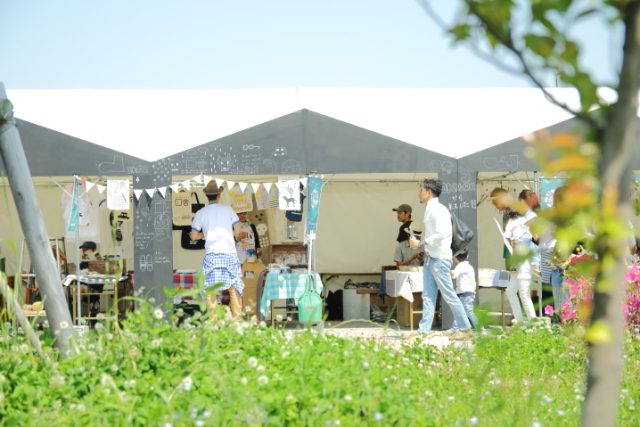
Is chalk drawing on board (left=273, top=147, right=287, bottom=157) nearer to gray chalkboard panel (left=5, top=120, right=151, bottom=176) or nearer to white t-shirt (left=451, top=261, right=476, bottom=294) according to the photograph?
gray chalkboard panel (left=5, top=120, right=151, bottom=176)

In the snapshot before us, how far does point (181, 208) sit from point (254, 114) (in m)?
2.60

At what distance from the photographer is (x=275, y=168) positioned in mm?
7469

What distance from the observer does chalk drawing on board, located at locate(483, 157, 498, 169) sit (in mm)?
7613

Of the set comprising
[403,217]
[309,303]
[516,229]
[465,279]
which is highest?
[403,217]

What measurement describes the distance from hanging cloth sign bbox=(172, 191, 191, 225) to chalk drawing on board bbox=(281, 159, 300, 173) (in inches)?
110

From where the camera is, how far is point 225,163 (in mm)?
7418

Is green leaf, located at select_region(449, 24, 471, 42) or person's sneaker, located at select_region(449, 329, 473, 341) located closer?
green leaf, located at select_region(449, 24, 471, 42)

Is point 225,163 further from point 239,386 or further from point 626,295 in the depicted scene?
point 239,386

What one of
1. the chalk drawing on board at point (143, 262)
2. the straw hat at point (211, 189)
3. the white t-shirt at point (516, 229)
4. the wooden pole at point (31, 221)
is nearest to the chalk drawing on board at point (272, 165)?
the straw hat at point (211, 189)

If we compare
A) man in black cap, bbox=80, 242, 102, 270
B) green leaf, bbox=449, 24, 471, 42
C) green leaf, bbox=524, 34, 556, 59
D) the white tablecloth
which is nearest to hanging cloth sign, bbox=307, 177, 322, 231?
the white tablecloth

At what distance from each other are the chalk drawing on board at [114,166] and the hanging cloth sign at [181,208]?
242cm

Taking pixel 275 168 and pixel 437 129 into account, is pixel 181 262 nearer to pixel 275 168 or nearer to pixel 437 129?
pixel 275 168

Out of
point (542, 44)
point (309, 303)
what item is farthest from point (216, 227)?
point (542, 44)

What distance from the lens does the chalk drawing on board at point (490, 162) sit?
300 inches
